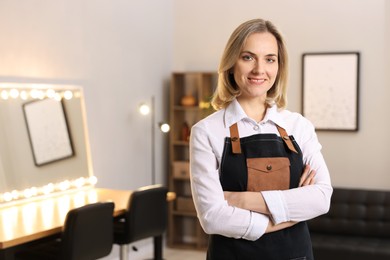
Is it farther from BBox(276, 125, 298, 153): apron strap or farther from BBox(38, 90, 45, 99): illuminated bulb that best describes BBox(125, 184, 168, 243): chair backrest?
BBox(276, 125, 298, 153): apron strap

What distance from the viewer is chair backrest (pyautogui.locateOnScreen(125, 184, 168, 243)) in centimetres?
414

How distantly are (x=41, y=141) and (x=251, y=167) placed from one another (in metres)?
2.85

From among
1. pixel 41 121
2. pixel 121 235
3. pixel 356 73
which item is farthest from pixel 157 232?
pixel 356 73

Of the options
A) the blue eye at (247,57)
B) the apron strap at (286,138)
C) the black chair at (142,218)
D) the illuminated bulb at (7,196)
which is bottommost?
the black chair at (142,218)

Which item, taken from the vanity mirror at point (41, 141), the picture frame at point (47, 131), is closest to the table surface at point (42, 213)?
the vanity mirror at point (41, 141)

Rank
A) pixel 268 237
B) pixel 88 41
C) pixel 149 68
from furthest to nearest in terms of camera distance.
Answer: pixel 149 68, pixel 88 41, pixel 268 237

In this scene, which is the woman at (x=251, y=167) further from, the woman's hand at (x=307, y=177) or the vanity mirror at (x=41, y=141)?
the vanity mirror at (x=41, y=141)

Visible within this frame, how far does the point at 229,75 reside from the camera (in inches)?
74.5

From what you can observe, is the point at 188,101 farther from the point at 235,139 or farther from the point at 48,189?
the point at 235,139

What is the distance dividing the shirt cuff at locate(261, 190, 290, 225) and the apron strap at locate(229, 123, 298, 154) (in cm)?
14

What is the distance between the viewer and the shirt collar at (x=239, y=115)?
1862mm

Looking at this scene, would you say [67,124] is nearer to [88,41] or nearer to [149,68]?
[88,41]

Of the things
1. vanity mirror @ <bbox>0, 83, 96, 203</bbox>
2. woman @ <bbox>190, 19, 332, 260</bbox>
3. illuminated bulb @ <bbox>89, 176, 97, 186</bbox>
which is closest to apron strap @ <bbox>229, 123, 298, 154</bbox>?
woman @ <bbox>190, 19, 332, 260</bbox>

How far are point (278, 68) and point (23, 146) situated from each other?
2.70m
